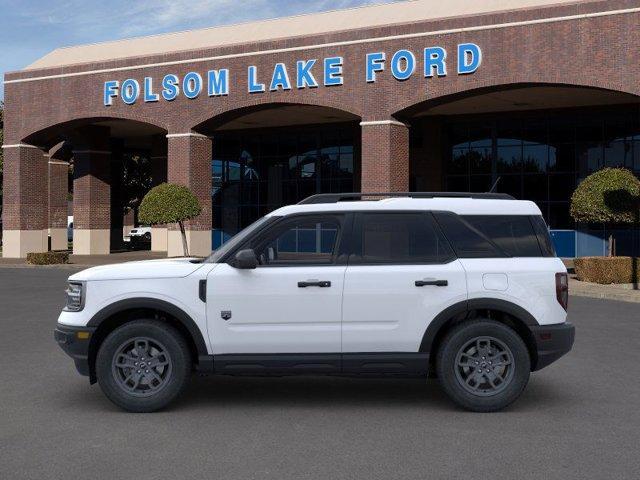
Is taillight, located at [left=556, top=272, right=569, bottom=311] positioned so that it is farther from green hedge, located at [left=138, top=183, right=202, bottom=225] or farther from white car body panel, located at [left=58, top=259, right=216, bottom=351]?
green hedge, located at [left=138, top=183, right=202, bottom=225]

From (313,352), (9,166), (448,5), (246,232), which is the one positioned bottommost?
(313,352)

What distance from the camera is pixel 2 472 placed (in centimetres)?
544

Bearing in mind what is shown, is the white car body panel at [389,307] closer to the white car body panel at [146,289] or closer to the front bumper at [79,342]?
the white car body panel at [146,289]

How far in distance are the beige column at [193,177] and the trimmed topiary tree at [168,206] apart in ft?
6.16

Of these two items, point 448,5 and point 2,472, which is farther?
point 448,5

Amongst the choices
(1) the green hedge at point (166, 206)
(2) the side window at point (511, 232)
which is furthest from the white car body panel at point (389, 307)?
(1) the green hedge at point (166, 206)

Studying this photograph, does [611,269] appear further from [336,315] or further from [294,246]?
[336,315]

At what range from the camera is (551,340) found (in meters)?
7.31

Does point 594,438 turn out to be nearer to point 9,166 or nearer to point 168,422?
point 168,422

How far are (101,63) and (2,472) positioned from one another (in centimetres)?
3448

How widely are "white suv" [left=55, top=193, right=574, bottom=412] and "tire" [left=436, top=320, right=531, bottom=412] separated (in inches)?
0.4

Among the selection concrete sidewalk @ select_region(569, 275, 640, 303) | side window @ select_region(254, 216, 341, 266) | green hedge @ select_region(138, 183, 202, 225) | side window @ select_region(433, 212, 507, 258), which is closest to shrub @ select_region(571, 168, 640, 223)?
concrete sidewalk @ select_region(569, 275, 640, 303)

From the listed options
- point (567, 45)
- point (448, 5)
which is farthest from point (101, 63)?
point (567, 45)

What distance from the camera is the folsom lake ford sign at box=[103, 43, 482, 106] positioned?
29.1 m
